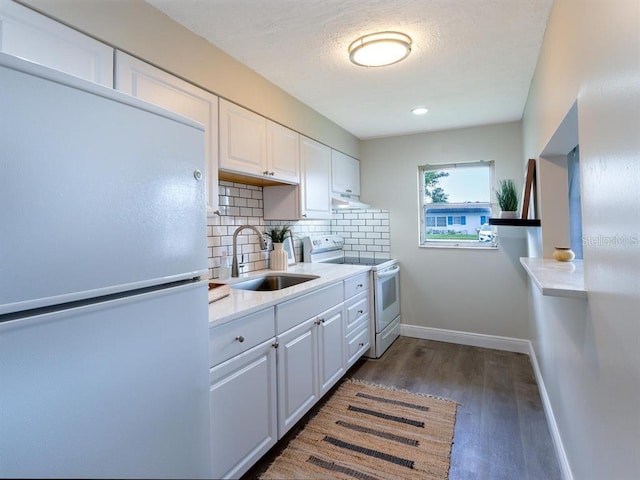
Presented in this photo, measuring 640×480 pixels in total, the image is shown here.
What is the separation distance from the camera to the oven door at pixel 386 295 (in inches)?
125

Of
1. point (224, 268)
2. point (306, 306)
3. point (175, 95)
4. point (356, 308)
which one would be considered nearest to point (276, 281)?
point (224, 268)

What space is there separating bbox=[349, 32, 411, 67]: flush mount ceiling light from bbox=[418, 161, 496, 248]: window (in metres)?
1.97

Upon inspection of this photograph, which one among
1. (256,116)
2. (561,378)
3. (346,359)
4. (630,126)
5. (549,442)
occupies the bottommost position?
(549,442)

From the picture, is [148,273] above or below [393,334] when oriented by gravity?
above

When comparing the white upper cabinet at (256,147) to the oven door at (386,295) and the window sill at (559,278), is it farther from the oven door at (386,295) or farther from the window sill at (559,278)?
the window sill at (559,278)

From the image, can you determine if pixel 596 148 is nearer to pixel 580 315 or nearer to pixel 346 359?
pixel 580 315

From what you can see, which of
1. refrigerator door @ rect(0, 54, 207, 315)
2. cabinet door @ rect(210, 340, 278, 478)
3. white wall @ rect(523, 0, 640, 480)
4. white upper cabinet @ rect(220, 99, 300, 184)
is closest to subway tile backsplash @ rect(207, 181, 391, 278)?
white upper cabinet @ rect(220, 99, 300, 184)

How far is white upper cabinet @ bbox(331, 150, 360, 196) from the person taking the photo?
3354 mm

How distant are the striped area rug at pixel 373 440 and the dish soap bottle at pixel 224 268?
3.63ft

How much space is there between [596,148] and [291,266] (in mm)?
2347

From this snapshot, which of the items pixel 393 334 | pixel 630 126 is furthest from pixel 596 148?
pixel 393 334

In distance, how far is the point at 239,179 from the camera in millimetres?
2451

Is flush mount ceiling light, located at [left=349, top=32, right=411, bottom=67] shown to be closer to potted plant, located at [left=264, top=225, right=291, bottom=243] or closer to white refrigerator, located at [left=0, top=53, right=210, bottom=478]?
white refrigerator, located at [left=0, top=53, right=210, bottom=478]

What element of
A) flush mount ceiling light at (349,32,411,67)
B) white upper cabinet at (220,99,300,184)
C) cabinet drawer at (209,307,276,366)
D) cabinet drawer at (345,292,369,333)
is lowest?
cabinet drawer at (345,292,369,333)
